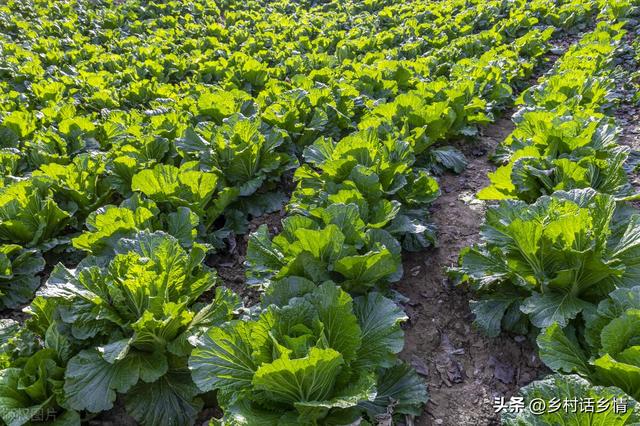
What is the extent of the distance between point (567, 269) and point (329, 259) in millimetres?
1635

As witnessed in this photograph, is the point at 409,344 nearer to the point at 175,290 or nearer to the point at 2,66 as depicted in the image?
the point at 175,290

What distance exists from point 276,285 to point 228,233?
1.90 metres

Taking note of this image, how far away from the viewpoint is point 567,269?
2.99 m

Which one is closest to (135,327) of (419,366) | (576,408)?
(419,366)

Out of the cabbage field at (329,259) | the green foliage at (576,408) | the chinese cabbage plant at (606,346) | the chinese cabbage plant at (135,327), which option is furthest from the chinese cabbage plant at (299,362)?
the chinese cabbage plant at (606,346)

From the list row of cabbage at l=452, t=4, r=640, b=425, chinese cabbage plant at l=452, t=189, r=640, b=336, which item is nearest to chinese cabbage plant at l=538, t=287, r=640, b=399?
row of cabbage at l=452, t=4, r=640, b=425

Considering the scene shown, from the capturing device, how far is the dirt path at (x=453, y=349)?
3.02m

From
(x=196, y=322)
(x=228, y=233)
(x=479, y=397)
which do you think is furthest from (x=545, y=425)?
(x=228, y=233)

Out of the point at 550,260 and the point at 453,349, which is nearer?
the point at 550,260

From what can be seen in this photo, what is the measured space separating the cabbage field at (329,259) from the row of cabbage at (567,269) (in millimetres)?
16

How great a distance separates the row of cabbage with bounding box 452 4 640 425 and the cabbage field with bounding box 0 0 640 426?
16mm

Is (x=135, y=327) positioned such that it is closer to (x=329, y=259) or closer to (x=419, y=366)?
(x=329, y=259)

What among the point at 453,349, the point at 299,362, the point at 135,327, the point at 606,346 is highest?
the point at 299,362

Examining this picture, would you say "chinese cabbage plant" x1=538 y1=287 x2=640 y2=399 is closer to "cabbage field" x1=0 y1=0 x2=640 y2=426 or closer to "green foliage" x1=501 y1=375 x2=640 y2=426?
"cabbage field" x1=0 y1=0 x2=640 y2=426
